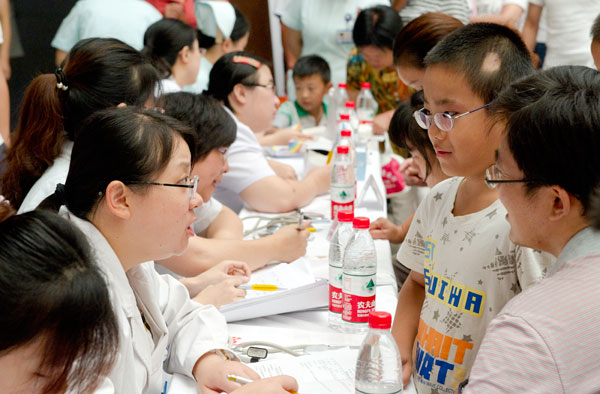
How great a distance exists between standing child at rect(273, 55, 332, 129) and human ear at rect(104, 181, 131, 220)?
286 centimetres

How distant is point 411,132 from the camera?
1.93 metres

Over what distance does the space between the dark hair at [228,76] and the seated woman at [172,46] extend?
37 cm

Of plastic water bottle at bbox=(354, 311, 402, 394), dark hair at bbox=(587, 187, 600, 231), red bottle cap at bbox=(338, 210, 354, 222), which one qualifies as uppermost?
dark hair at bbox=(587, 187, 600, 231)

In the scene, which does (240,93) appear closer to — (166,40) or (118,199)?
(166,40)

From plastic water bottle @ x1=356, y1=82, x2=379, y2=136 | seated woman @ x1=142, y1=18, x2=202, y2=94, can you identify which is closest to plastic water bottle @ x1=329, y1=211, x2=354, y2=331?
seated woman @ x1=142, y1=18, x2=202, y2=94

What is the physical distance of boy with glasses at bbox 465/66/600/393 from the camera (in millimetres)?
784

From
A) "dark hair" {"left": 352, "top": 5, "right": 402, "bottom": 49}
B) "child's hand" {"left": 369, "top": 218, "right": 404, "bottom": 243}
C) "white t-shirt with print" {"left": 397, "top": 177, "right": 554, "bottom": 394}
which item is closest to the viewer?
"white t-shirt with print" {"left": 397, "top": 177, "right": 554, "bottom": 394}

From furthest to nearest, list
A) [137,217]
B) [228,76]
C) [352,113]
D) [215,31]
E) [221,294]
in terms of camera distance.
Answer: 1. [215,31]
2. [352,113]
3. [228,76]
4. [221,294]
5. [137,217]

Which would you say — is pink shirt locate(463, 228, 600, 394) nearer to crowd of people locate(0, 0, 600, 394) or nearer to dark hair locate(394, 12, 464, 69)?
crowd of people locate(0, 0, 600, 394)

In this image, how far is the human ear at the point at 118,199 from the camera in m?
1.23

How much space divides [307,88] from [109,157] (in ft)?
9.73

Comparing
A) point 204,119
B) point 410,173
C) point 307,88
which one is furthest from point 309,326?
point 307,88

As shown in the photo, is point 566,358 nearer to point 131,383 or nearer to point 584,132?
point 584,132

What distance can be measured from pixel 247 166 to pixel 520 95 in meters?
1.56
